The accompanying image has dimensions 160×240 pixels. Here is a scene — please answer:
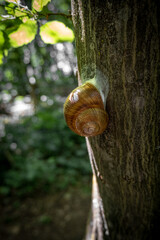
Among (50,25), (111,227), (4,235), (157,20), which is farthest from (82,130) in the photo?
(4,235)

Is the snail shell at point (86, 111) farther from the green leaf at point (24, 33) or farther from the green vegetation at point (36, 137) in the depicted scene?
the green vegetation at point (36, 137)

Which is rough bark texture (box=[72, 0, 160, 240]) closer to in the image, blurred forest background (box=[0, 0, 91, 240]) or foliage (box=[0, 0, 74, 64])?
foliage (box=[0, 0, 74, 64])

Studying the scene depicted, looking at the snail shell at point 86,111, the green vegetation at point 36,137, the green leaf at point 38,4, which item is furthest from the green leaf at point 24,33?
the green vegetation at point 36,137

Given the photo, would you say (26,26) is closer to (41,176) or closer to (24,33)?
(24,33)

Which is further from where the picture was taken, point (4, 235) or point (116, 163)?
point (4, 235)

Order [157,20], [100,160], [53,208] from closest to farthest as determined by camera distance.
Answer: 1. [157,20]
2. [100,160]
3. [53,208]

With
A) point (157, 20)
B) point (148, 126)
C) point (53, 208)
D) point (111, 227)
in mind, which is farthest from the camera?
point (53, 208)

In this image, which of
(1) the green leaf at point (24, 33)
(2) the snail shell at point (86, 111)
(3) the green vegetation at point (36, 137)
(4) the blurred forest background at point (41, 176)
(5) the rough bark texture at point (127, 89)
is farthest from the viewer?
(3) the green vegetation at point (36, 137)

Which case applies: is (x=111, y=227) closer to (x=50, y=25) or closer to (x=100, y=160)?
(x=100, y=160)
